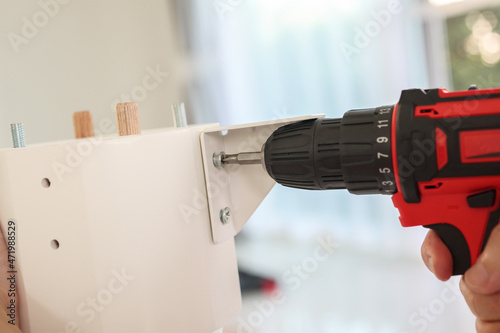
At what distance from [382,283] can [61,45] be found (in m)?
1.26

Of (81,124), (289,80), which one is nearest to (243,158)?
(81,124)

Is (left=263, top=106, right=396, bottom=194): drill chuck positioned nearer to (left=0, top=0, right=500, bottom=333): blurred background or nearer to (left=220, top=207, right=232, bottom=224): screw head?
(left=220, top=207, right=232, bottom=224): screw head

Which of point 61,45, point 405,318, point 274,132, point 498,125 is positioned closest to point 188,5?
point 61,45

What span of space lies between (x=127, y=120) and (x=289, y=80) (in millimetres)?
1355

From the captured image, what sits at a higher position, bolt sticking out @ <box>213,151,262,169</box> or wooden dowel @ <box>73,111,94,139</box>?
wooden dowel @ <box>73,111,94,139</box>

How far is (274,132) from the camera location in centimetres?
55

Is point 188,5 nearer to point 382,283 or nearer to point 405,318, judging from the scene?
point 382,283

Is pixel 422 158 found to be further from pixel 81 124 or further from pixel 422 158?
pixel 81 124

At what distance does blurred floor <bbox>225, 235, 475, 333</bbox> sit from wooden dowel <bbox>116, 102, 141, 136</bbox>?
1.41 feet

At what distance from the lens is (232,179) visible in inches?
24.7

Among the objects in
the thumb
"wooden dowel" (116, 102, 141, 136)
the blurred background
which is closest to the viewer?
the thumb

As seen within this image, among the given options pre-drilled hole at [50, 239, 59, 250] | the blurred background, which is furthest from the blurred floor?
pre-drilled hole at [50, 239, 59, 250]

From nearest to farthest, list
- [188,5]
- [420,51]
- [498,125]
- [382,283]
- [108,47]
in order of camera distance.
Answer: [498,125]
[382,283]
[420,51]
[108,47]
[188,5]

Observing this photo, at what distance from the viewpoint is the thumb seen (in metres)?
0.44
